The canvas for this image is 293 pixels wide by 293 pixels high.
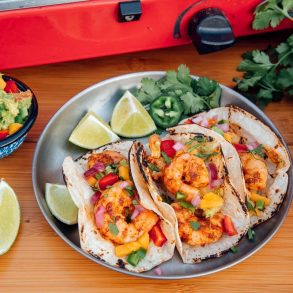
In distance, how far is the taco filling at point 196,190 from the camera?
1.60 meters

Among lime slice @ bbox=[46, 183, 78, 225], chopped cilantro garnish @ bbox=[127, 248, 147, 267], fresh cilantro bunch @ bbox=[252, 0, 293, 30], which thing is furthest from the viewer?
fresh cilantro bunch @ bbox=[252, 0, 293, 30]

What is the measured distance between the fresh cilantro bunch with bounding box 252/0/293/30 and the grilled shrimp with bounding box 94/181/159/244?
0.92 metres

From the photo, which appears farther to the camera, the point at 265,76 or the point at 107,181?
the point at 265,76

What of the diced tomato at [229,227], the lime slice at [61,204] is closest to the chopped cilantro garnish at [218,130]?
the diced tomato at [229,227]

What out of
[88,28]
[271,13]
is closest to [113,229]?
[88,28]

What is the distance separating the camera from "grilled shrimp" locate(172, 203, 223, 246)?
1585 mm

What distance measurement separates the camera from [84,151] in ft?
6.18

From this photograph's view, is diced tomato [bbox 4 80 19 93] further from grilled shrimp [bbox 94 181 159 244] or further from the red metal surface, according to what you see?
grilled shrimp [bbox 94 181 159 244]

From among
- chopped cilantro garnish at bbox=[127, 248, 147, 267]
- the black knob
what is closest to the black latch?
the black knob

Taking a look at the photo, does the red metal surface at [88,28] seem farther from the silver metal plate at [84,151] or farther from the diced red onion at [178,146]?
the diced red onion at [178,146]

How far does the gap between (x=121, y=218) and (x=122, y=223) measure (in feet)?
0.07

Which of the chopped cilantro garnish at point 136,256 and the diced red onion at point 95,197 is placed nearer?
the chopped cilantro garnish at point 136,256

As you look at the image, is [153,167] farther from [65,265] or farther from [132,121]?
[65,265]

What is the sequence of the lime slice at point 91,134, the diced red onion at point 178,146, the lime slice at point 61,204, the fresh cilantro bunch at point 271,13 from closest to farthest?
1. the lime slice at point 61,204
2. the diced red onion at point 178,146
3. the lime slice at point 91,134
4. the fresh cilantro bunch at point 271,13
